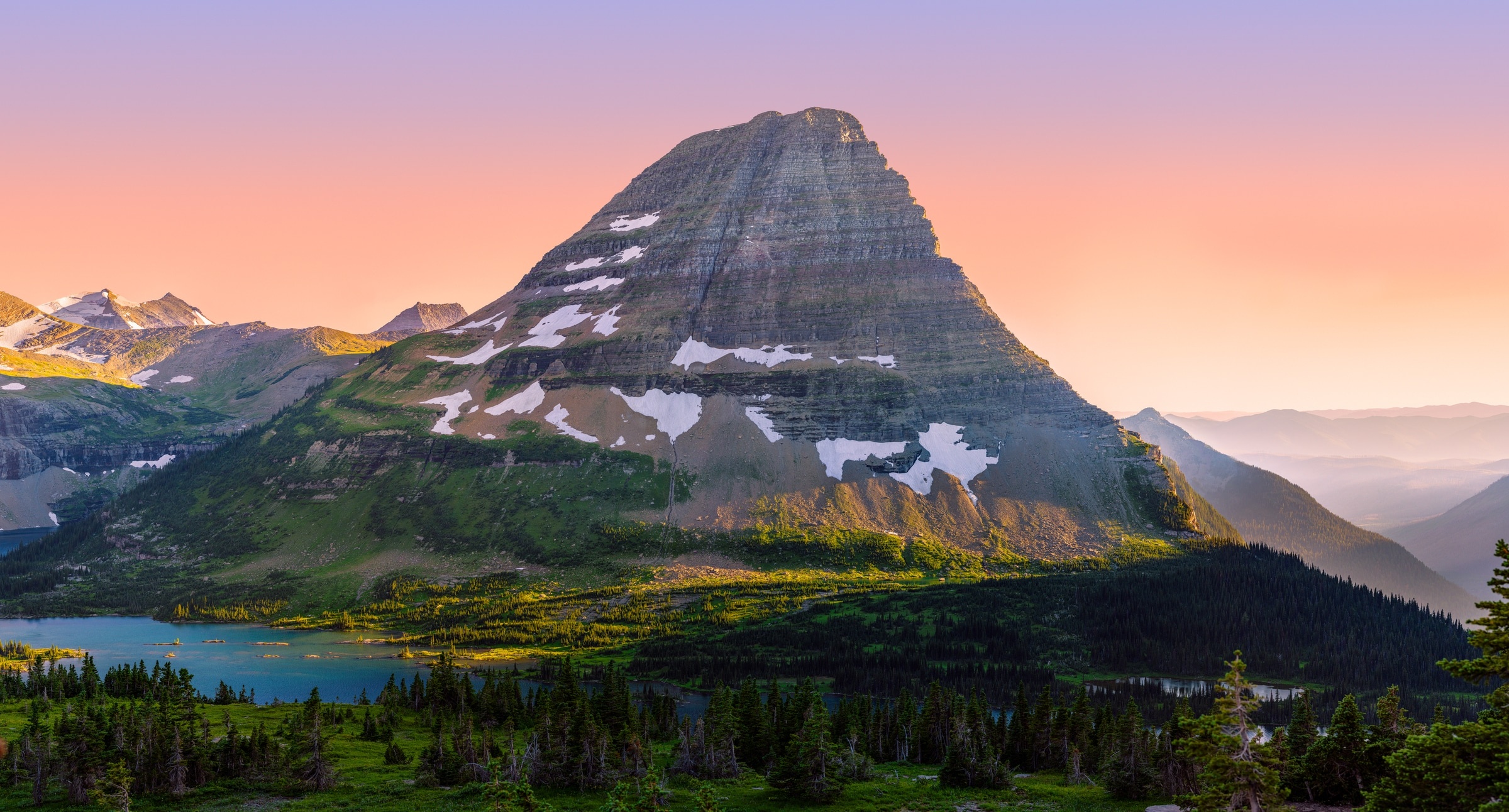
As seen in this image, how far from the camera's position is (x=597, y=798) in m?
85.2

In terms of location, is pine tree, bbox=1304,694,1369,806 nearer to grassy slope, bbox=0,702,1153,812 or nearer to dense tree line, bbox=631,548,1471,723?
grassy slope, bbox=0,702,1153,812

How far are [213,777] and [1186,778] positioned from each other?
3407 inches

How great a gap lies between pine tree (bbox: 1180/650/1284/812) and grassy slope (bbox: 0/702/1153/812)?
37739 millimetres

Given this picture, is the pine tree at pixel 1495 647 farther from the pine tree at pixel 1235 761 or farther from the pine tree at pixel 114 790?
the pine tree at pixel 114 790

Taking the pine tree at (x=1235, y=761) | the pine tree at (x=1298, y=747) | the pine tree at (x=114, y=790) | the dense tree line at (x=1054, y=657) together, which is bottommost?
the dense tree line at (x=1054, y=657)

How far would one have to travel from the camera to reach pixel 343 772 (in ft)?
318

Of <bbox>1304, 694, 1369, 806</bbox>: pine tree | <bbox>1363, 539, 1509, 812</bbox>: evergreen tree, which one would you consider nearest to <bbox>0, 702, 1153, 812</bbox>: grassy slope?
<bbox>1304, 694, 1369, 806</bbox>: pine tree

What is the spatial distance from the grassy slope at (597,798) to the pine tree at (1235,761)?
3774 centimetres

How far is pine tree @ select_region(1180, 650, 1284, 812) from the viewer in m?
43.4

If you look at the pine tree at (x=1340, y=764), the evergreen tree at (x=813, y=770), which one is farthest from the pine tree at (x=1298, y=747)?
the evergreen tree at (x=813, y=770)

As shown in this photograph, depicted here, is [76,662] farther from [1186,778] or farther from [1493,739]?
[1493,739]

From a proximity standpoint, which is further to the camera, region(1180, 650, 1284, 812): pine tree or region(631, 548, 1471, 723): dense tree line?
region(631, 548, 1471, 723): dense tree line

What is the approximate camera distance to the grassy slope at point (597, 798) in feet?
266

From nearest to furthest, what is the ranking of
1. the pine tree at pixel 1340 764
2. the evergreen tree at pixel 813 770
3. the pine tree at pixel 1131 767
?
the pine tree at pixel 1340 764 < the evergreen tree at pixel 813 770 < the pine tree at pixel 1131 767
